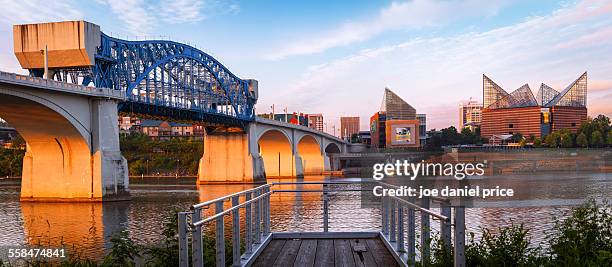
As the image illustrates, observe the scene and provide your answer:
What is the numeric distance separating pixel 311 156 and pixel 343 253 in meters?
106

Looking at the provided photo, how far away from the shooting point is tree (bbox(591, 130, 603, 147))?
408 feet

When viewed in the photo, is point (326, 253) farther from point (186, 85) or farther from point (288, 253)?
point (186, 85)

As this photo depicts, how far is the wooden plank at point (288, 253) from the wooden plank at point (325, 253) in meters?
0.39

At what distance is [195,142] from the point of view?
377ft

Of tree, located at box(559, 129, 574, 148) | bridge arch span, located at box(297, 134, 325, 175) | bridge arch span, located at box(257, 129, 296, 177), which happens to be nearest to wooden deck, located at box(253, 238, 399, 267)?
bridge arch span, located at box(257, 129, 296, 177)

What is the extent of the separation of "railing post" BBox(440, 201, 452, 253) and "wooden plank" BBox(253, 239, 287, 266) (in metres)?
3.03

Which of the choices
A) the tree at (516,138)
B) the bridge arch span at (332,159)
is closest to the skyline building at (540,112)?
the tree at (516,138)

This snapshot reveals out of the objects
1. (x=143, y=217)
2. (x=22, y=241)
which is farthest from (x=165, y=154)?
(x=22, y=241)

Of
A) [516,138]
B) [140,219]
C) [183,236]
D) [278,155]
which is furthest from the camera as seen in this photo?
[516,138]

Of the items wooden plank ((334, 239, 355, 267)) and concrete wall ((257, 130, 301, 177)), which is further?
concrete wall ((257, 130, 301, 177))

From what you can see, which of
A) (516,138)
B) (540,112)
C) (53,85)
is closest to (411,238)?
(53,85)

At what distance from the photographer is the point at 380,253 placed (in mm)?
8930

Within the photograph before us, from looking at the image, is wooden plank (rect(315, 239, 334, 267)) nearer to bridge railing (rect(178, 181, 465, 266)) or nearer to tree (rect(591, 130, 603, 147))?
bridge railing (rect(178, 181, 465, 266))

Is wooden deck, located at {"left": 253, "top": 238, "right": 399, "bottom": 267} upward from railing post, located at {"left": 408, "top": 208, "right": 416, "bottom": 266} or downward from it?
downward
